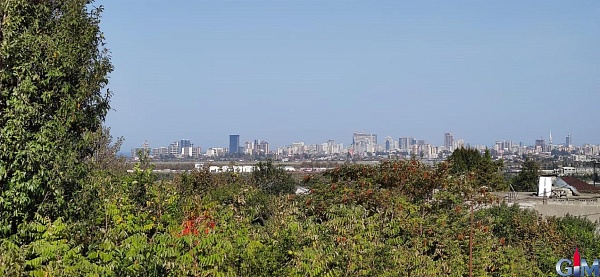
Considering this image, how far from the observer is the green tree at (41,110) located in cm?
963

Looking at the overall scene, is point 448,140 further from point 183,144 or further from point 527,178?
point 527,178

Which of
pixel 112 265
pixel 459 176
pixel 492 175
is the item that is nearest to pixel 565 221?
pixel 459 176

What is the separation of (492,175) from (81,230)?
44857 mm

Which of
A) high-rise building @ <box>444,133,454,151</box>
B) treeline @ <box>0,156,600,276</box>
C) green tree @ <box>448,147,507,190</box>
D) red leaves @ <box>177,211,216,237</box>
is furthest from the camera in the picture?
high-rise building @ <box>444,133,454,151</box>

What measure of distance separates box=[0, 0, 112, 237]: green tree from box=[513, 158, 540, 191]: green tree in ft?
156

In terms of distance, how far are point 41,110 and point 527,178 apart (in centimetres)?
4999

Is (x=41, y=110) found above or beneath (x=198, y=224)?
above

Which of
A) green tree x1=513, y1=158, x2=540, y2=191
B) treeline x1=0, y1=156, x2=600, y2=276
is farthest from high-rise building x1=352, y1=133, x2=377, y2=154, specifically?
treeline x1=0, y1=156, x2=600, y2=276

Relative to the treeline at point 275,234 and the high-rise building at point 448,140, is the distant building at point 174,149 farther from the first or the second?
the treeline at point 275,234

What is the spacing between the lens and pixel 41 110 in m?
10.3

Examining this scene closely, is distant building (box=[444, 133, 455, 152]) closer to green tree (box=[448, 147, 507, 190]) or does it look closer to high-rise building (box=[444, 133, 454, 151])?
high-rise building (box=[444, 133, 454, 151])

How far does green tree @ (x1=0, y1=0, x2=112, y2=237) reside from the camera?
963 cm

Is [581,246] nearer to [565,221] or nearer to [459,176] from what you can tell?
[565,221]

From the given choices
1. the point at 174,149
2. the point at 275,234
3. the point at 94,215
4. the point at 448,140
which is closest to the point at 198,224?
the point at 275,234
